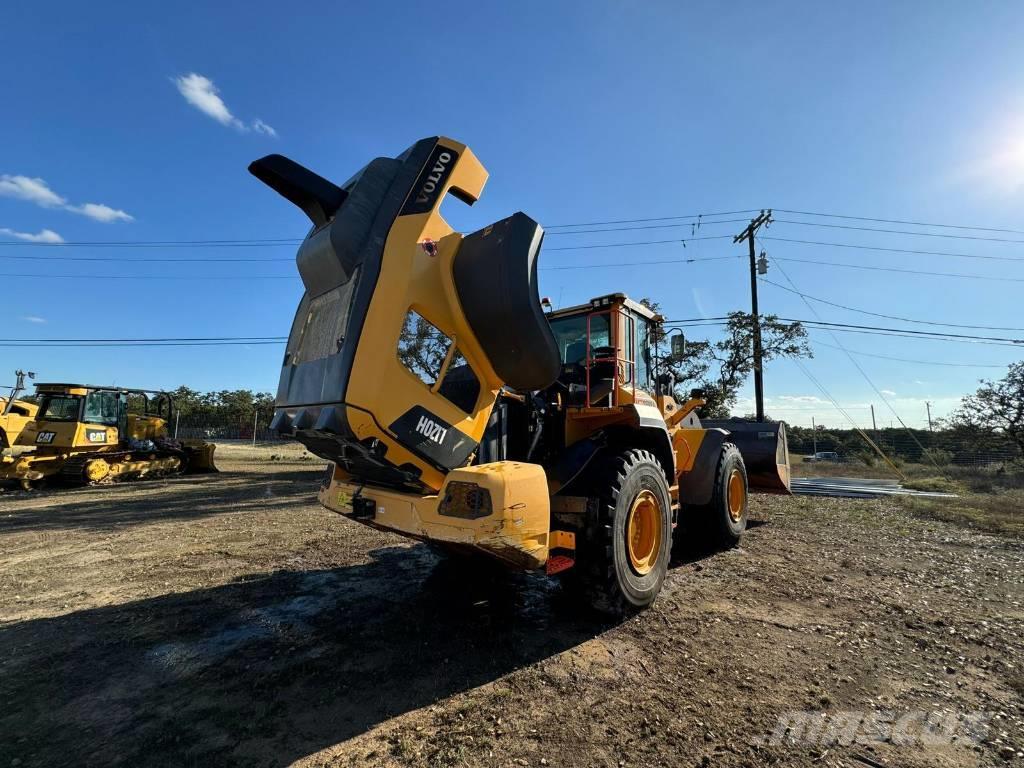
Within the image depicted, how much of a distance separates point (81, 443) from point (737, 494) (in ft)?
53.6

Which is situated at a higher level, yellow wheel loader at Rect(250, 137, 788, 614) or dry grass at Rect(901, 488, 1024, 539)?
yellow wheel loader at Rect(250, 137, 788, 614)

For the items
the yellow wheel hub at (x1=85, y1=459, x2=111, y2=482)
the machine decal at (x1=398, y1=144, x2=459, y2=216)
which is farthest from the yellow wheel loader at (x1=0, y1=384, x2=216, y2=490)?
the machine decal at (x1=398, y1=144, x2=459, y2=216)

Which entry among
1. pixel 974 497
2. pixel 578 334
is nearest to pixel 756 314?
pixel 974 497

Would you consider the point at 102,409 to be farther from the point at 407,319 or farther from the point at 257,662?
the point at 407,319

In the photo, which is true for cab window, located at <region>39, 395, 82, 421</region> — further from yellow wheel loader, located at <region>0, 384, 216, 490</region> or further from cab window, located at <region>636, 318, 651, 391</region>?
cab window, located at <region>636, 318, 651, 391</region>

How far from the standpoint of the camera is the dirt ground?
2.47 metres

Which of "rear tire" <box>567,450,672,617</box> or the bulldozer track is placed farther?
the bulldozer track

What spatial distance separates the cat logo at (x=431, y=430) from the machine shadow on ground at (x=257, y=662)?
1458 mm

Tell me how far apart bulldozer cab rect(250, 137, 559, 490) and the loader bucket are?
614 centimetres

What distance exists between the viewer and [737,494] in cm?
694

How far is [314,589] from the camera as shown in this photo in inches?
192

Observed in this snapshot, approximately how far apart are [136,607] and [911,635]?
245 inches

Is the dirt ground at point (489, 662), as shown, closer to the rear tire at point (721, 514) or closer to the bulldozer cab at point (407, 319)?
the rear tire at point (721, 514)

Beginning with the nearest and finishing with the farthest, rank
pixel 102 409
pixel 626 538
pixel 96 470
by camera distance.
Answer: pixel 626 538 → pixel 96 470 → pixel 102 409
